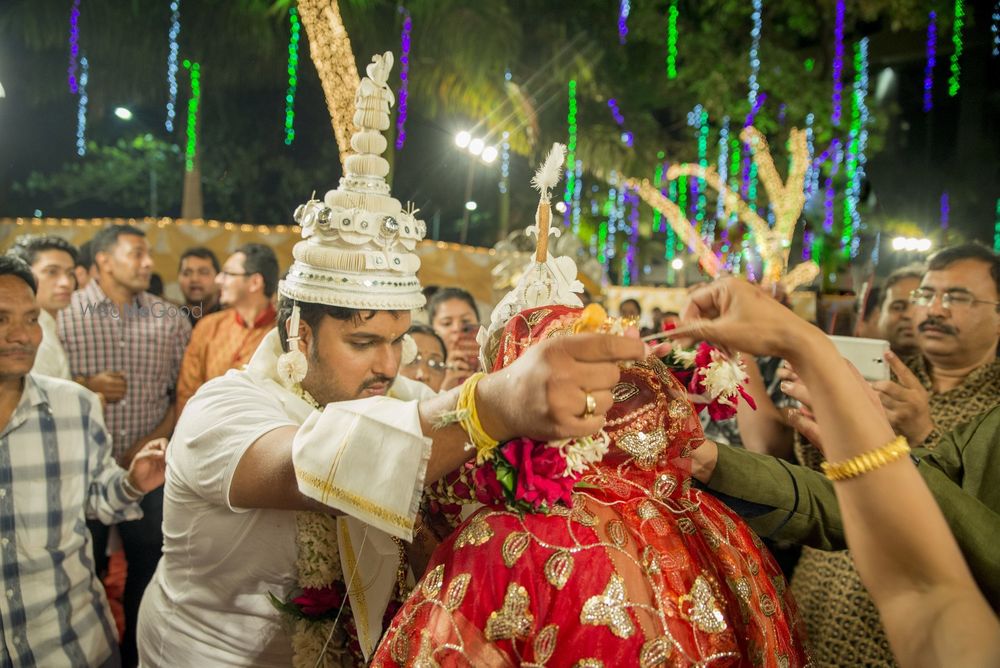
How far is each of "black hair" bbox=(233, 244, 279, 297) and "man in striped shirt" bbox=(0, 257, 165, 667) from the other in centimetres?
208

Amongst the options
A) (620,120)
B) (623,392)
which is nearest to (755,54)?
(620,120)

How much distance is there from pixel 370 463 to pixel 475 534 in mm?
256

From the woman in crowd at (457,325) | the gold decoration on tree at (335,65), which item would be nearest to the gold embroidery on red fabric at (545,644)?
the woman in crowd at (457,325)

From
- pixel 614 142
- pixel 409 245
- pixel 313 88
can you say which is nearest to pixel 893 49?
pixel 614 142

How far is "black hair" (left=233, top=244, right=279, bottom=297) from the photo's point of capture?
15.4 feet

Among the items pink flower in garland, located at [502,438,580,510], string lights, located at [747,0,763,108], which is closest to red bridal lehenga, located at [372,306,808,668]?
pink flower in garland, located at [502,438,580,510]

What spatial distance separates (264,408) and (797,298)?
14016 mm

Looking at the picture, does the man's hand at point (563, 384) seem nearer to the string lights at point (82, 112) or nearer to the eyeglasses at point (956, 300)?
the eyeglasses at point (956, 300)

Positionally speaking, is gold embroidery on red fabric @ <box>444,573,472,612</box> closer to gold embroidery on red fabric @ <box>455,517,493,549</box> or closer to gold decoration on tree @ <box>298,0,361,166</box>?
gold embroidery on red fabric @ <box>455,517,493,549</box>

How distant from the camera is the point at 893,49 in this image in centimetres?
1605

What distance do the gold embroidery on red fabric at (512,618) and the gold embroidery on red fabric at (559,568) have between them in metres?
0.05

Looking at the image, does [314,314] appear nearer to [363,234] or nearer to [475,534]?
[363,234]

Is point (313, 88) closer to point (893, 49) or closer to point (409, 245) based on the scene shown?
point (409, 245)

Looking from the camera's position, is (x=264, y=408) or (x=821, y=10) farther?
(x=821, y=10)
